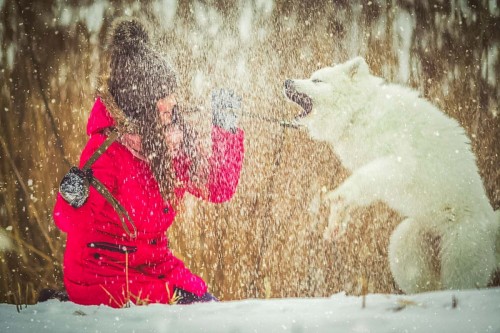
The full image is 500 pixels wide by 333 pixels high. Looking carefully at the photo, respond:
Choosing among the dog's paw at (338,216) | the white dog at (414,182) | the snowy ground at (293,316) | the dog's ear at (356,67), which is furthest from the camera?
the dog's ear at (356,67)

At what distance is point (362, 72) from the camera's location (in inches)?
85.2

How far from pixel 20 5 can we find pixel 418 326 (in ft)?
9.68

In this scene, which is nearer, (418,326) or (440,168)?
(418,326)

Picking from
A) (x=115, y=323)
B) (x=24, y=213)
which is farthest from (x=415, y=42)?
(x=24, y=213)

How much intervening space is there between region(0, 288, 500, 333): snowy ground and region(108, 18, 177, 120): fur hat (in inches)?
36.1

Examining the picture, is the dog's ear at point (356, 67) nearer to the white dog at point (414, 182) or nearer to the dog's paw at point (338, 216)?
the white dog at point (414, 182)

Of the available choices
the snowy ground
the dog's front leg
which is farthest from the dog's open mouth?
the snowy ground

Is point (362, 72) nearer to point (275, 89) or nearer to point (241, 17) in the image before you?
point (275, 89)

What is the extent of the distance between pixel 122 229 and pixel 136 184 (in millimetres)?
233

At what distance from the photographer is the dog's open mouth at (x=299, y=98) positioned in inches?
86.8

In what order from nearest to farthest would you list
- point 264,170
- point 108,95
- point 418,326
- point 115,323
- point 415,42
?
point 418,326 → point 115,323 → point 108,95 → point 415,42 → point 264,170

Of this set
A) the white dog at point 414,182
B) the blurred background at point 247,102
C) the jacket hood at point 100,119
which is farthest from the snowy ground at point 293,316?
the blurred background at point 247,102

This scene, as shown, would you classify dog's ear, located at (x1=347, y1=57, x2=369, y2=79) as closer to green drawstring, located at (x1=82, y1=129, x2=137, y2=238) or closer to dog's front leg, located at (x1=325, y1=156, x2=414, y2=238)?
dog's front leg, located at (x1=325, y1=156, x2=414, y2=238)

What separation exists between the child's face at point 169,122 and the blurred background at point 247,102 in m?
0.40
